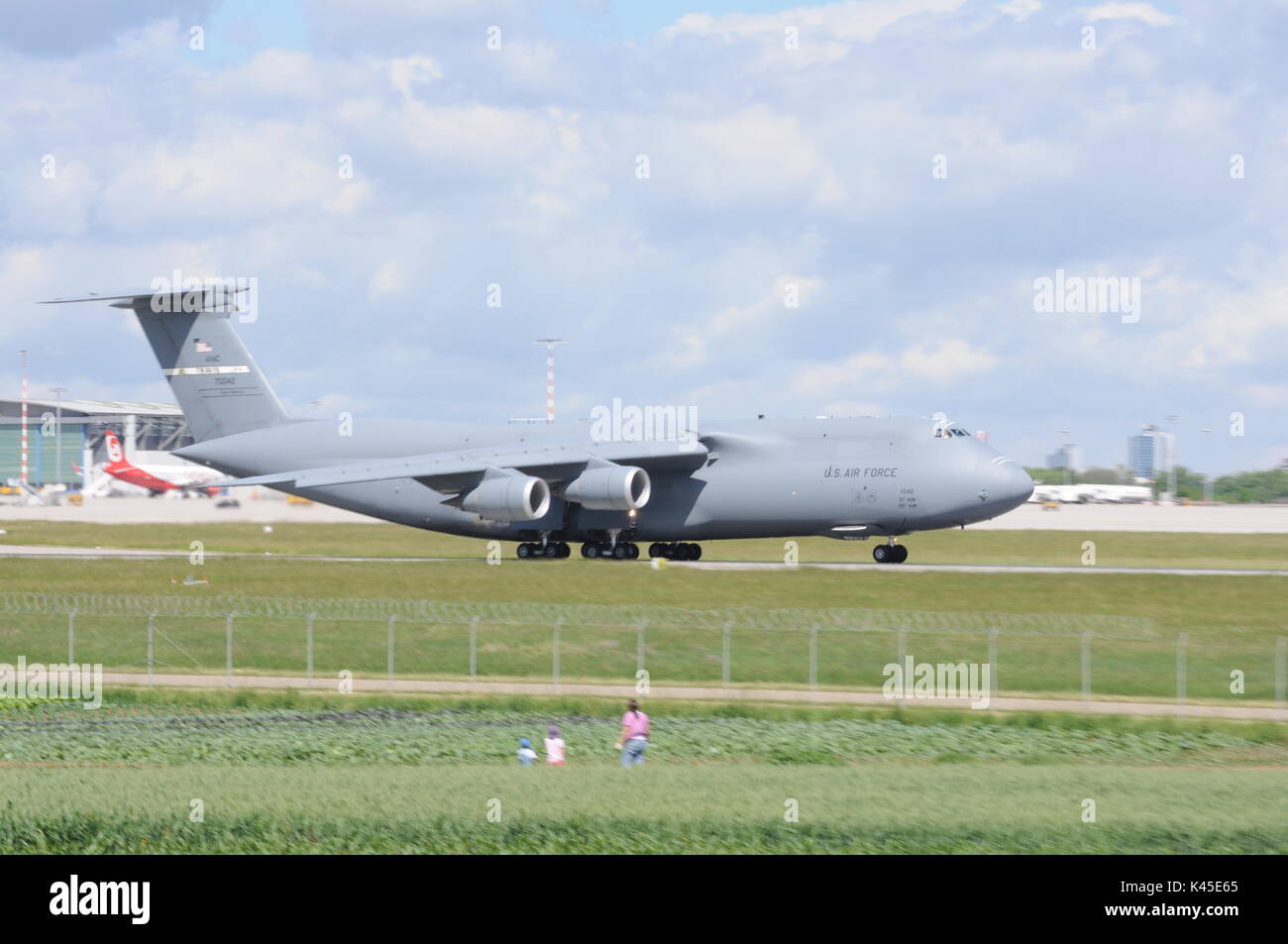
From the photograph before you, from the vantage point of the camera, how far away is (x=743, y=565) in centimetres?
4994

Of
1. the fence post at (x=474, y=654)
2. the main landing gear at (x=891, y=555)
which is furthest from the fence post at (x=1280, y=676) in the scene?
the main landing gear at (x=891, y=555)

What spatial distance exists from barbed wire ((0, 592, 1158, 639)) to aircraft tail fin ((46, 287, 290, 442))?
1665 cm

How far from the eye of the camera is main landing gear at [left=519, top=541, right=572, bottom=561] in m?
53.3

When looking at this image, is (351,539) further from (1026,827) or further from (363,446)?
(1026,827)

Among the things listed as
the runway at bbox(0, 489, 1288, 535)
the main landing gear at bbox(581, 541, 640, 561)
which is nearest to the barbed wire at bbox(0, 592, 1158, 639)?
the main landing gear at bbox(581, 541, 640, 561)

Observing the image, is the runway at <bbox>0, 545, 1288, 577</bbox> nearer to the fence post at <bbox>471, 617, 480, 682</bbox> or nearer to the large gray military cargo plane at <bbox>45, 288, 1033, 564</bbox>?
the large gray military cargo plane at <bbox>45, 288, 1033, 564</bbox>

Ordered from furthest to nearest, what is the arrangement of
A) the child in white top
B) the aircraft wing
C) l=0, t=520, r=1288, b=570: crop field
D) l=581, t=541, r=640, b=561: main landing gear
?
1. l=0, t=520, r=1288, b=570: crop field
2. l=581, t=541, r=640, b=561: main landing gear
3. the aircraft wing
4. the child in white top

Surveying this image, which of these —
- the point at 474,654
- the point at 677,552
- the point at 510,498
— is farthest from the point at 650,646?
the point at 677,552

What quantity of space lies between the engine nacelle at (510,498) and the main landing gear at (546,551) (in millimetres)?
2764

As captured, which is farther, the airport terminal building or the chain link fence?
the airport terminal building

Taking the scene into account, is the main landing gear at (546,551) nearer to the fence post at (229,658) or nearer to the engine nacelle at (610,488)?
the engine nacelle at (610,488)

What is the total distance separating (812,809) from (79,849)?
25.3 feet

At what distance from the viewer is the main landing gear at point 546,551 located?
175 feet

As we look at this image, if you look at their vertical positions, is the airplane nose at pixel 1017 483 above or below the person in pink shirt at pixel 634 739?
above
